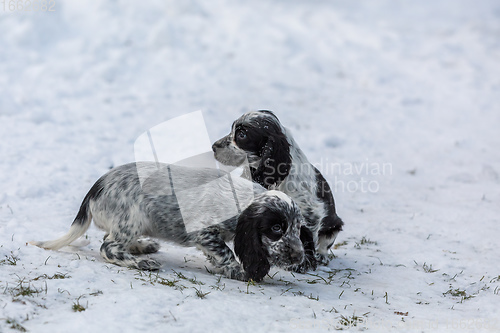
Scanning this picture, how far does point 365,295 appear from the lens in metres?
4.23

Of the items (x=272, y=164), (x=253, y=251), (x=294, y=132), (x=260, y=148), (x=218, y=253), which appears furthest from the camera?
(x=294, y=132)

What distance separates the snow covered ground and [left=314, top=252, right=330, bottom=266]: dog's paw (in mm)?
138

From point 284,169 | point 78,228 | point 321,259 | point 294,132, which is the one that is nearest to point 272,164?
point 284,169

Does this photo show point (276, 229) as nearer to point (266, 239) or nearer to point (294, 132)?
point (266, 239)

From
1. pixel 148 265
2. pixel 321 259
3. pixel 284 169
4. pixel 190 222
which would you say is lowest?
pixel 321 259

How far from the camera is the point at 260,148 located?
17.2ft

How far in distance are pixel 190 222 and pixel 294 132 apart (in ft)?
15.9

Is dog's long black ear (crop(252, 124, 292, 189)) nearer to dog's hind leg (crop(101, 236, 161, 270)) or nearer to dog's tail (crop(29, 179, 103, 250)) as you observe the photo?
dog's hind leg (crop(101, 236, 161, 270))

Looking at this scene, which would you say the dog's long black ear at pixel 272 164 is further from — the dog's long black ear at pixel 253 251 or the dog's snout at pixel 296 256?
the dog's snout at pixel 296 256

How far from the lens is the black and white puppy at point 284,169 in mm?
5125

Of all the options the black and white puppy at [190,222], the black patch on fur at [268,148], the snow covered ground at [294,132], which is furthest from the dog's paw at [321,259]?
the black and white puppy at [190,222]

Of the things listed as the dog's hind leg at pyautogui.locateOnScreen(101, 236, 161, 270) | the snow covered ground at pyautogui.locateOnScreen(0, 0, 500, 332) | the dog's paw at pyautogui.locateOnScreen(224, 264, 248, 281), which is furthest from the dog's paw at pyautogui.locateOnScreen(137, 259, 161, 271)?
the dog's paw at pyautogui.locateOnScreen(224, 264, 248, 281)

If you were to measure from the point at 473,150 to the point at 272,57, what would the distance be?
4.81 m

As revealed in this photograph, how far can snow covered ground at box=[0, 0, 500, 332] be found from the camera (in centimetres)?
360
